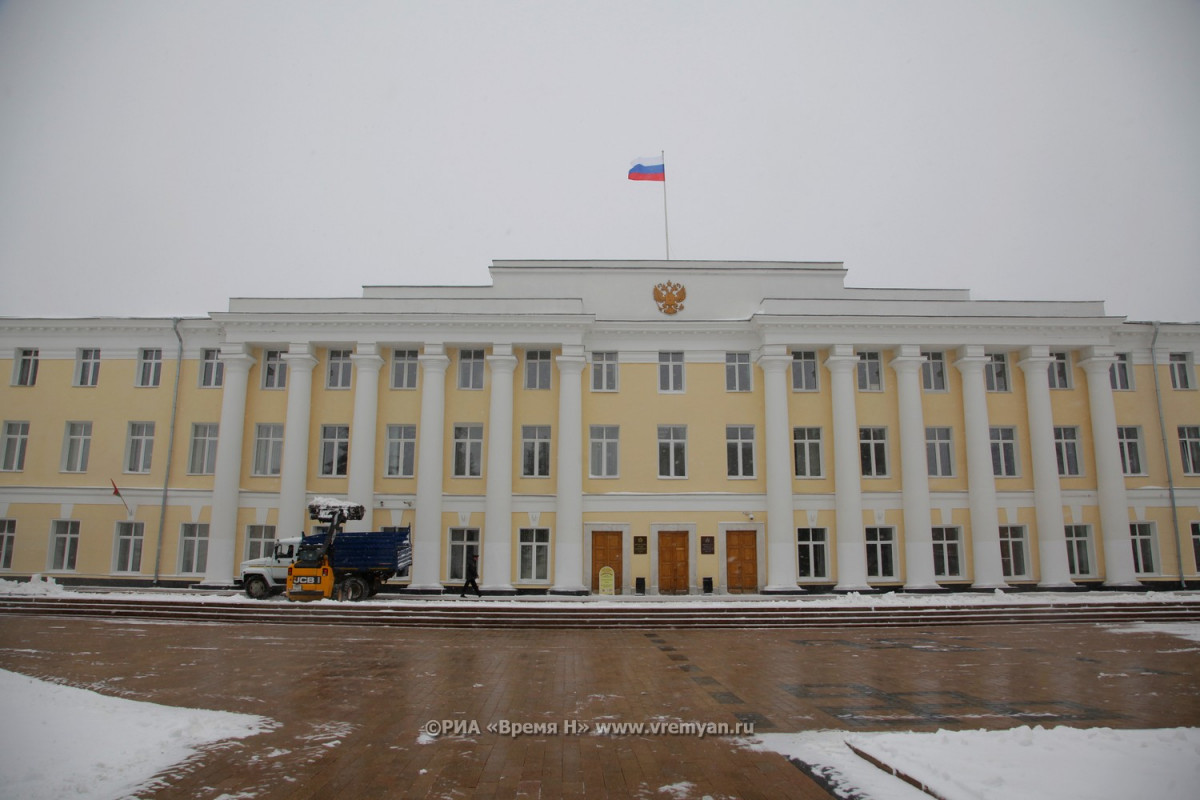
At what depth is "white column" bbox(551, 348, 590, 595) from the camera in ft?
→ 81.7

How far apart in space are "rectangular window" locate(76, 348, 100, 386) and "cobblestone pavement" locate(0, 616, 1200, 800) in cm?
1293

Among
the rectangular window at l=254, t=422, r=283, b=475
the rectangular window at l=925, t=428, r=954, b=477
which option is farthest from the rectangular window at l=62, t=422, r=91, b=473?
the rectangular window at l=925, t=428, r=954, b=477

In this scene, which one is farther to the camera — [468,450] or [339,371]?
[339,371]

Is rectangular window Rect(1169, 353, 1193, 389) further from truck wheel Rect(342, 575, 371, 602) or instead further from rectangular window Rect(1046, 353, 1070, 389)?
truck wheel Rect(342, 575, 371, 602)

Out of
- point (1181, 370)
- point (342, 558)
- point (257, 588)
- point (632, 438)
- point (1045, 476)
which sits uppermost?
point (1181, 370)

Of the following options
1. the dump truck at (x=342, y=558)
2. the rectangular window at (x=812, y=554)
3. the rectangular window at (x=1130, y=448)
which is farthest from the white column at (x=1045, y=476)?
the dump truck at (x=342, y=558)

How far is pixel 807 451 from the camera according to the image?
87.8 feet

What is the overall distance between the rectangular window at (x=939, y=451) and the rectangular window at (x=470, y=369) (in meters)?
17.2

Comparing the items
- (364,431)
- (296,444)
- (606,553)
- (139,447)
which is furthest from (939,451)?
(139,447)

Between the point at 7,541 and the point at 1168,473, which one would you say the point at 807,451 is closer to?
the point at 1168,473

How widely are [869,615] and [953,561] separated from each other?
25.8 feet

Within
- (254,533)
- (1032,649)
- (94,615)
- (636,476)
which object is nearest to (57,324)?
(254,533)

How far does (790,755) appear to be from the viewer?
7.43 m

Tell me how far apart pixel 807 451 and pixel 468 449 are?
42.3 ft
